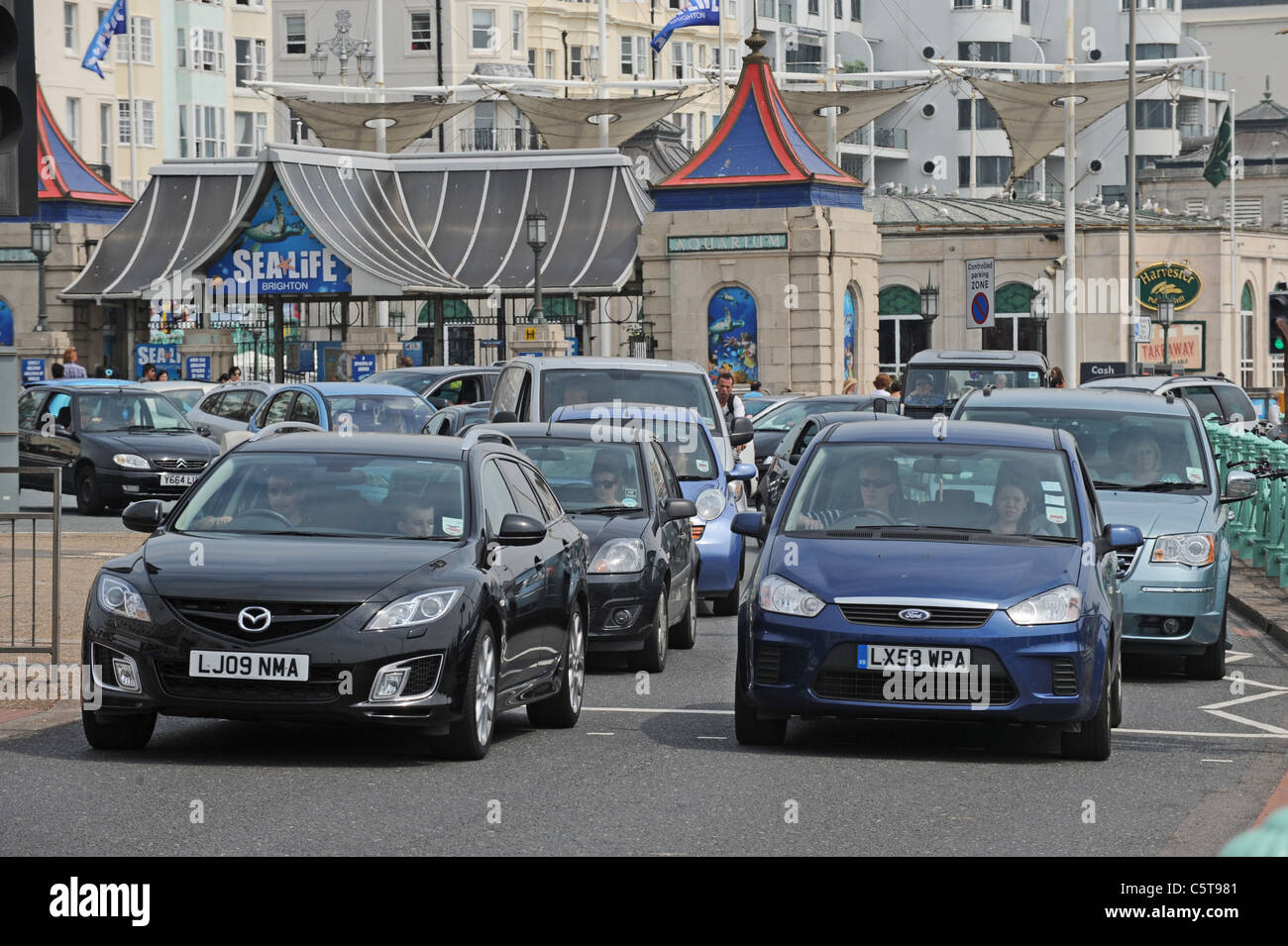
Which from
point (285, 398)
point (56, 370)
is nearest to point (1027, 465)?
point (285, 398)

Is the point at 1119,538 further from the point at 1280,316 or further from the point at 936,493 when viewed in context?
the point at 1280,316

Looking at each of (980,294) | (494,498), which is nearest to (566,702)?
(494,498)

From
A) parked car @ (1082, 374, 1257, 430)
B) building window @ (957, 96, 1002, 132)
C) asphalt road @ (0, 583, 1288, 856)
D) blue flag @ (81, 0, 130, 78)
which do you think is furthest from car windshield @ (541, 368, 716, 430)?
building window @ (957, 96, 1002, 132)

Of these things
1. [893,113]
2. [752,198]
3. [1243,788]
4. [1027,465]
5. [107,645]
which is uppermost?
[893,113]

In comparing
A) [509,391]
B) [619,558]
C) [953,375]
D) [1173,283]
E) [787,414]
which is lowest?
[619,558]

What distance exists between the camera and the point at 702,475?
18516mm

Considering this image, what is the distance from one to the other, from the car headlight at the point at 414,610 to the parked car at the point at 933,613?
1.44 meters

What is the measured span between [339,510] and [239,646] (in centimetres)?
136

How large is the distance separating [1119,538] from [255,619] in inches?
170

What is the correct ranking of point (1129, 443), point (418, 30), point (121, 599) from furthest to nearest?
1. point (418, 30)
2. point (1129, 443)
3. point (121, 599)

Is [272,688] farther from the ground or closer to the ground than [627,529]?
closer to the ground
